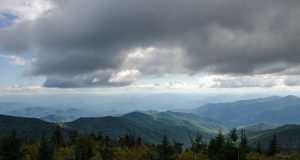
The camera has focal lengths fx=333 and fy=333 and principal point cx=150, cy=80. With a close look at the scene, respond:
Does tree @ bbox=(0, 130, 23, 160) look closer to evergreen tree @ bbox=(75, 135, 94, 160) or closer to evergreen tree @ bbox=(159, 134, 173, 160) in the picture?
evergreen tree @ bbox=(159, 134, 173, 160)

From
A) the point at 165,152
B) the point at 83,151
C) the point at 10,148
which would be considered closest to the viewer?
the point at 10,148

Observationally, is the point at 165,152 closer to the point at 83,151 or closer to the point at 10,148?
the point at 10,148

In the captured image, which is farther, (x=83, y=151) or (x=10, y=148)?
(x=83, y=151)

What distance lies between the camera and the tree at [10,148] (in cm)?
5900

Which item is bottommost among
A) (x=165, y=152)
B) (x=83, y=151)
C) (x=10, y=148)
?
(x=83, y=151)

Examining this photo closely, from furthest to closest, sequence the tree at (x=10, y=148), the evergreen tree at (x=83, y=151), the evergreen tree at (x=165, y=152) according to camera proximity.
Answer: the evergreen tree at (x=83, y=151) → the evergreen tree at (x=165, y=152) → the tree at (x=10, y=148)

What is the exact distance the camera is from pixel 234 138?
8562 cm

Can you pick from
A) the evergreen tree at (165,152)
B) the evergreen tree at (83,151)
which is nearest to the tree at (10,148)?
the evergreen tree at (165,152)

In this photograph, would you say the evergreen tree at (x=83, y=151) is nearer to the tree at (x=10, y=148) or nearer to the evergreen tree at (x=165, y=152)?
the evergreen tree at (x=165, y=152)

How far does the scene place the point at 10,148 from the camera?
196ft

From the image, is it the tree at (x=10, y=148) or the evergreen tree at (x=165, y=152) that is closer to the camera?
the tree at (x=10, y=148)

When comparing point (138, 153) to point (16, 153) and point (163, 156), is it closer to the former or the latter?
point (163, 156)

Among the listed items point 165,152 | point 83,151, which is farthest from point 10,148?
point 83,151

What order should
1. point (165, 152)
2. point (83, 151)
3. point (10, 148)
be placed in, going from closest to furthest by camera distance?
1. point (10, 148)
2. point (165, 152)
3. point (83, 151)
